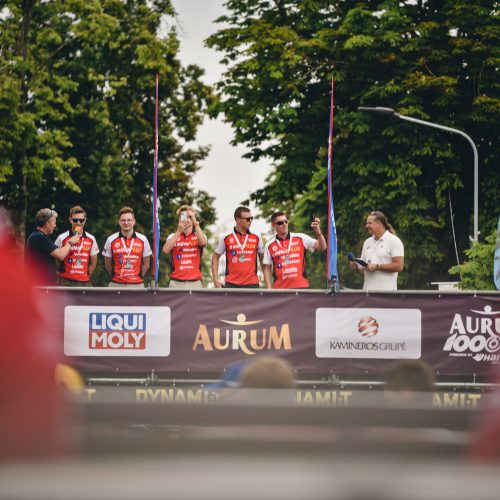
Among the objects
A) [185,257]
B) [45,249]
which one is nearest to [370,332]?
[185,257]

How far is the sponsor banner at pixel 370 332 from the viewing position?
40.2 ft

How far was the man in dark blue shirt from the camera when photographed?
12.6 m

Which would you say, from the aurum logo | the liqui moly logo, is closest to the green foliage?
the aurum logo

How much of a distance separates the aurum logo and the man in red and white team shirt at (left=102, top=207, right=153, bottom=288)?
75.7 inches

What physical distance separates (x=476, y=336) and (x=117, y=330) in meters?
3.48

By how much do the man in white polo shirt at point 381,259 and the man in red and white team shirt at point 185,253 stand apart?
1761 mm

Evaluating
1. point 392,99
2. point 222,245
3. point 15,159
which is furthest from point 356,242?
point 222,245

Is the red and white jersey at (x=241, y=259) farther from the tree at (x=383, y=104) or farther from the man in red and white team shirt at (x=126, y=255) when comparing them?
the tree at (x=383, y=104)

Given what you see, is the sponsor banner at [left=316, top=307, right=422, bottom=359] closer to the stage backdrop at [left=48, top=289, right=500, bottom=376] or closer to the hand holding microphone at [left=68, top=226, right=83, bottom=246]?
the stage backdrop at [left=48, top=289, right=500, bottom=376]

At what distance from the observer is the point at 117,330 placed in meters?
12.2

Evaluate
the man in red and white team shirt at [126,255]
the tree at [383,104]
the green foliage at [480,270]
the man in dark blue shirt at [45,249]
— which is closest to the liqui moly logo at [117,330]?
the man in dark blue shirt at [45,249]

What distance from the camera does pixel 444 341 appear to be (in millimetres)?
12328

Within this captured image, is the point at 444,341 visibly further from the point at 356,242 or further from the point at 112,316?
the point at 356,242

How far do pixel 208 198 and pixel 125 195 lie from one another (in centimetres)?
711
